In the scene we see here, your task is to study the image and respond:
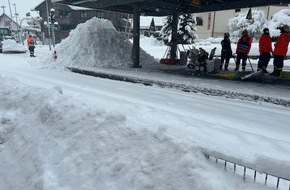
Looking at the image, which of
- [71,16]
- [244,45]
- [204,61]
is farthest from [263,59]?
[71,16]

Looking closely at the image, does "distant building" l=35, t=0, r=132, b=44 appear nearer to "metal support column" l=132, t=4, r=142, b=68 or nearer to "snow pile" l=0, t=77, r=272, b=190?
"metal support column" l=132, t=4, r=142, b=68

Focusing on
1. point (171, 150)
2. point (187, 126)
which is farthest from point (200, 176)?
point (187, 126)

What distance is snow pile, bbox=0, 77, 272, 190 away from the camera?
347 cm

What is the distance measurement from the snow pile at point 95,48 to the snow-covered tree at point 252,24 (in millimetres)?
26073

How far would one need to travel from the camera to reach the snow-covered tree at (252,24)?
3738 centimetres

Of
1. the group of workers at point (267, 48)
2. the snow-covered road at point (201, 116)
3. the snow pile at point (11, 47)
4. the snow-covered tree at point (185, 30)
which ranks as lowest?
the snow-covered road at point (201, 116)

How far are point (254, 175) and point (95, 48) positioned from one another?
1297 centimetres

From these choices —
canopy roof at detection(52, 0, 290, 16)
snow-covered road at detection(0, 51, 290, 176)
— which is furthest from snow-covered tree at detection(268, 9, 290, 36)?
snow-covered road at detection(0, 51, 290, 176)

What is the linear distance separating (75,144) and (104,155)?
715 millimetres

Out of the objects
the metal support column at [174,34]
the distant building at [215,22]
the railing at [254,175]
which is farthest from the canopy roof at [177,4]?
the distant building at [215,22]

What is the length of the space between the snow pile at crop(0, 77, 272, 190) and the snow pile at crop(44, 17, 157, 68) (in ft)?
28.5

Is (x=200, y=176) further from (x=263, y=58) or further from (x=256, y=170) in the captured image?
(x=263, y=58)

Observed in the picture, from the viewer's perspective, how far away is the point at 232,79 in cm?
1073

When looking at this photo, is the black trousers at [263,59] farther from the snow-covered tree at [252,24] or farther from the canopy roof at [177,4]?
the snow-covered tree at [252,24]
